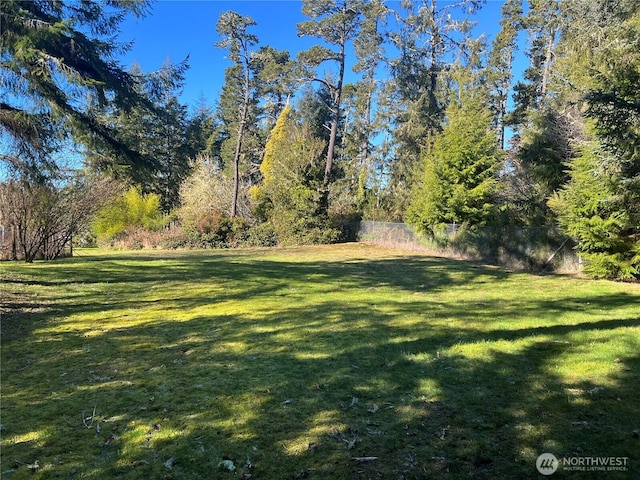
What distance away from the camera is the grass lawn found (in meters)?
2.83

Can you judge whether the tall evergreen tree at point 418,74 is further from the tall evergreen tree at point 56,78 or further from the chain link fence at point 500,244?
the tall evergreen tree at point 56,78

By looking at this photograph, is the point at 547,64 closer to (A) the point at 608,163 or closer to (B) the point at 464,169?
(B) the point at 464,169

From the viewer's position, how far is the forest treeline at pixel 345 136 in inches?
324

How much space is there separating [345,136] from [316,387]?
1392 inches

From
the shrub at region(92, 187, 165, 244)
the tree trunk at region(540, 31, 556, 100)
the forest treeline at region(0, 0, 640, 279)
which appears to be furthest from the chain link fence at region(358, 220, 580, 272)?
the shrub at region(92, 187, 165, 244)

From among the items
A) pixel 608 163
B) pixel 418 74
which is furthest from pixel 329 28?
pixel 608 163

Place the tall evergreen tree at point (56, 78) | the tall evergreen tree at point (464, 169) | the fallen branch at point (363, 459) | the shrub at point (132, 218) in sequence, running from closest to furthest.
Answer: the fallen branch at point (363, 459) < the tall evergreen tree at point (56, 78) < the tall evergreen tree at point (464, 169) < the shrub at point (132, 218)

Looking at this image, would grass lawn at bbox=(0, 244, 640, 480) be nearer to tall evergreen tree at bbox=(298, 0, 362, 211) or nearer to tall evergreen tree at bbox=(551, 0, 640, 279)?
tall evergreen tree at bbox=(551, 0, 640, 279)

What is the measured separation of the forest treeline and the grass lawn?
374 centimetres

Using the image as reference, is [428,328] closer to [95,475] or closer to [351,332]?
[351,332]

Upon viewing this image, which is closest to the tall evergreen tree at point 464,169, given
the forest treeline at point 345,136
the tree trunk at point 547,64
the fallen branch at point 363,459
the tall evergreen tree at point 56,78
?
the forest treeline at point 345,136

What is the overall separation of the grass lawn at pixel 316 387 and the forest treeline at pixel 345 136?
3739mm

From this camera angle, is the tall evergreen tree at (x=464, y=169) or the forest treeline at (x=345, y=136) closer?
the forest treeline at (x=345, y=136)

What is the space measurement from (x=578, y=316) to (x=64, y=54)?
10.6 meters
